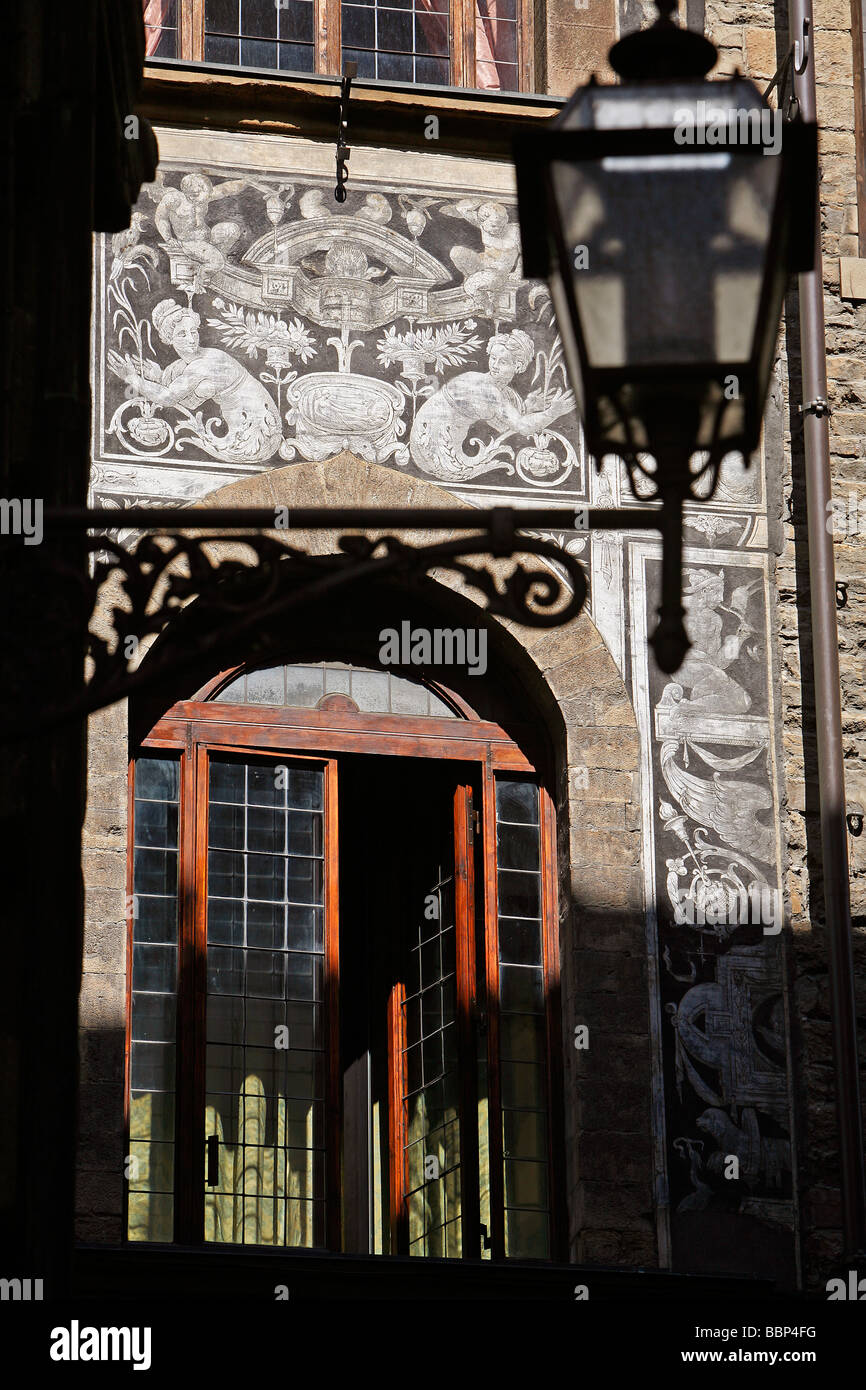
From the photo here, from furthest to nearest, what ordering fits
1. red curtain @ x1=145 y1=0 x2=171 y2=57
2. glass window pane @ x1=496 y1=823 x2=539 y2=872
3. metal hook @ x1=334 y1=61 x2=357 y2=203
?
red curtain @ x1=145 y1=0 x2=171 y2=57, metal hook @ x1=334 y1=61 x2=357 y2=203, glass window pane @ x1=496 y1=823 x2=539 y2=872

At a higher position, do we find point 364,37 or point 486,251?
point 364,37

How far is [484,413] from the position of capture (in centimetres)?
1006

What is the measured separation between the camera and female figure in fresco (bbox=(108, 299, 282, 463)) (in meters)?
9.82

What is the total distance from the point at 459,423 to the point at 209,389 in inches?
35.2

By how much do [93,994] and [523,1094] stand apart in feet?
4.95

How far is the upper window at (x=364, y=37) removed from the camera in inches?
415

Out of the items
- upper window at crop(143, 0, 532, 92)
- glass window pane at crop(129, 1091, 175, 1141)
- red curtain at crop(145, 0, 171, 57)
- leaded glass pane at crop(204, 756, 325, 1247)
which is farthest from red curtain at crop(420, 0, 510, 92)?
glass window pane at crop(129, 1091, 175, 1141)

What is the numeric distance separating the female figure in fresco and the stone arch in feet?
0.49

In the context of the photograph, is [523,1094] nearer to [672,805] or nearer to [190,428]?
[672,805]

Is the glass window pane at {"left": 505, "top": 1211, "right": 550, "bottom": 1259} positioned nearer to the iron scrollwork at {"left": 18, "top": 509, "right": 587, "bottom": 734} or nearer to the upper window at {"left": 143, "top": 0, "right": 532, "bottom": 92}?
the upper window at {"left": 143, "top": 0, "right": 532, "bottom": 92}

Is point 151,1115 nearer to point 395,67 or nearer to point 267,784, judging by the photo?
point 267,784

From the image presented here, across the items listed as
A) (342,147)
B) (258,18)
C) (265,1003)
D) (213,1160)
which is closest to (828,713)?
(265,1003)

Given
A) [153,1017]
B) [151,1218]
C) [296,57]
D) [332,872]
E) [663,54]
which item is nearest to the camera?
[663,54]

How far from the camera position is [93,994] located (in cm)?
888
